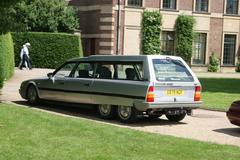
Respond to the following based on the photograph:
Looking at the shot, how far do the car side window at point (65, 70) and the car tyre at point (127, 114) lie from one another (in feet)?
8.42

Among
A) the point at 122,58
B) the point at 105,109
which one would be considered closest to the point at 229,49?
the point at 122,58

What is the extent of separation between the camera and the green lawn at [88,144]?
8.50m

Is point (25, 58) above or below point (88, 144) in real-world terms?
above

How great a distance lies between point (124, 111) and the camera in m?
13.3

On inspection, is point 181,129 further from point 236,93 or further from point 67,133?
point 236,93

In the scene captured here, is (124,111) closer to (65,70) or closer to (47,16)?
(65,70)

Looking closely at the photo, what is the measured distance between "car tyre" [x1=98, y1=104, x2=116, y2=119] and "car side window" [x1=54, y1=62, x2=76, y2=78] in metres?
1.85

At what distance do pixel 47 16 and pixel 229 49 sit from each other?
17.4 meters

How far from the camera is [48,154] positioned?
838 cm

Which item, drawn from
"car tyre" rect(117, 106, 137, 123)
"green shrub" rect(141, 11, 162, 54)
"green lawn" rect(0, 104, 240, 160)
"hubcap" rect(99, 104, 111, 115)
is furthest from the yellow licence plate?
"green shrub" rect(141, 11, 162, 54)

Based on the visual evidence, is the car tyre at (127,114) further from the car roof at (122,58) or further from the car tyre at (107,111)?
the car roof at (122,58)

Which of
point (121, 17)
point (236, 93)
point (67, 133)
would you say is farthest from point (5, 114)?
point (121, 17)

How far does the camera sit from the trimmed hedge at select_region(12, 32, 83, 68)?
36250mm

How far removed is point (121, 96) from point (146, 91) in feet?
2.68
